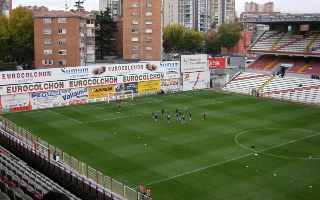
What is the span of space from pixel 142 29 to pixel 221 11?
93.7 metres

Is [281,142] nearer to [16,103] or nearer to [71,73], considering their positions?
[71,73]

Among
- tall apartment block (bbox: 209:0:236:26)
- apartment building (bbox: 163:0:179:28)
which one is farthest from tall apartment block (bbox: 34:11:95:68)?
tall apartment block (bbox: 209:0:236:26)

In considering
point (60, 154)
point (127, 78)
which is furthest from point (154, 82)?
point (60, 154)

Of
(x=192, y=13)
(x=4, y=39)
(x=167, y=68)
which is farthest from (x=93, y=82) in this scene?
(x=192, y=13)

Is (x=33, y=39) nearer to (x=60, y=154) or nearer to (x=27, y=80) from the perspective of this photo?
(x=27, y=80)

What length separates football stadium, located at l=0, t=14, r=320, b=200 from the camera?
78.8ft

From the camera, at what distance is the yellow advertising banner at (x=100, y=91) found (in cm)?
5088

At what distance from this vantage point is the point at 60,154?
2764 centimetres

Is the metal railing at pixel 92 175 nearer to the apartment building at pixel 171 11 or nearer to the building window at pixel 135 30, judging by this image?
the building window at pixel 135 30

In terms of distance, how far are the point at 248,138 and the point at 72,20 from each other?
1462 inches

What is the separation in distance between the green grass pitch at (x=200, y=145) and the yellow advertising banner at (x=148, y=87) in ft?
16.8

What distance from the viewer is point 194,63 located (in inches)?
2381

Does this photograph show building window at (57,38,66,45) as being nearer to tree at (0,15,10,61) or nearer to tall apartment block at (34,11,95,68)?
tall apartment block at (34,11,95,68)

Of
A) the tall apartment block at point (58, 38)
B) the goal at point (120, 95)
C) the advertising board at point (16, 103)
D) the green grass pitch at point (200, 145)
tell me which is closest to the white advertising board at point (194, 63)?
the goal at point (120, 95)
